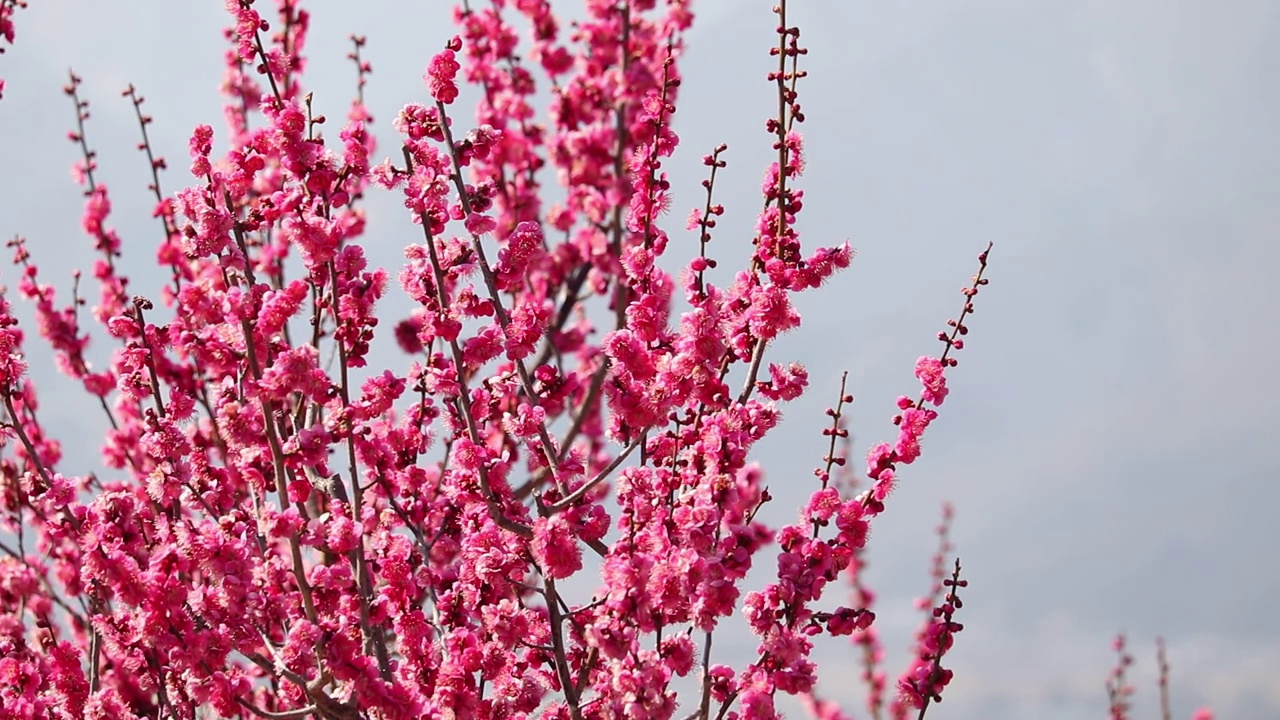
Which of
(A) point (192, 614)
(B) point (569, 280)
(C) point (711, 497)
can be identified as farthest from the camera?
(A) point (192, 614)

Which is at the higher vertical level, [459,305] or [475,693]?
[459,305]

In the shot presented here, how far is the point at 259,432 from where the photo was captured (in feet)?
16.3

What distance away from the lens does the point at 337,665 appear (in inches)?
177

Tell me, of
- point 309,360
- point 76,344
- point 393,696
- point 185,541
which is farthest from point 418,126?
point 76,344

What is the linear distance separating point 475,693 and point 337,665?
53cm

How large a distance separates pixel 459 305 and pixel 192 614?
1.66 metres

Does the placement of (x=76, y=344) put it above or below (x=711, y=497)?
above

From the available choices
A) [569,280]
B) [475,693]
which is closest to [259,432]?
[475,693]

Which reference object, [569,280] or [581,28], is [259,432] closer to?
[569,280]

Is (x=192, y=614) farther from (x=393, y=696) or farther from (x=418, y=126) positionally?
(x=418, y=126)

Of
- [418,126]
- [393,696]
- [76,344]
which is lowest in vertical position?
[393,696]

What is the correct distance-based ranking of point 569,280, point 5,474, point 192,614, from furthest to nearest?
point 5,474
point 192,614
point 569,280

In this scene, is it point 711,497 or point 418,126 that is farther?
point 418,126

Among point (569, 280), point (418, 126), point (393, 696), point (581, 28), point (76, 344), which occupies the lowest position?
point (393, 696)
